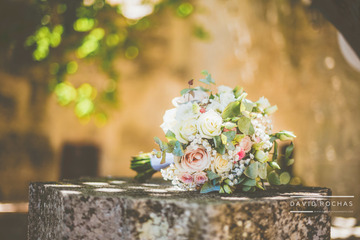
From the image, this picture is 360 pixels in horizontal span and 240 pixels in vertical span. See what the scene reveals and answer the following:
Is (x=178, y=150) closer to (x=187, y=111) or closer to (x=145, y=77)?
(x=187, y=111)

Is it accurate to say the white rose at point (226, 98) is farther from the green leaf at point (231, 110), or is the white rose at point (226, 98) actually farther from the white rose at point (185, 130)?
the white rose at point (185, 130)

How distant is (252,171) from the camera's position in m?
1.84

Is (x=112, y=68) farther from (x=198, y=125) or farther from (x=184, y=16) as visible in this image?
(x=198, y=125)

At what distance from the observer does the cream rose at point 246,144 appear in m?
1.84

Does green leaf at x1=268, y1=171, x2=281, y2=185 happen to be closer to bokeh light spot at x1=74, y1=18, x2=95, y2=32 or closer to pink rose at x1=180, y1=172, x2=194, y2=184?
pink rose at x1=180, y1=172, x2=194, y2=184

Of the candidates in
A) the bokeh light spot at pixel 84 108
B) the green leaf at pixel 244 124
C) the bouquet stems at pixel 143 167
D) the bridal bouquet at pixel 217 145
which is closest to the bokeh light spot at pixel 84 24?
the bokeh light spot at pixel 84 108

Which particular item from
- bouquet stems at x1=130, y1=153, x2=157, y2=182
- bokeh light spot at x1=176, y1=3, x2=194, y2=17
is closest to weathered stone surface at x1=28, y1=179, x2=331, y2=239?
bouquet stems at x1=130, y1=153, x2=157, y2=182

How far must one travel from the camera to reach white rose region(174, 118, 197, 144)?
1799 mm

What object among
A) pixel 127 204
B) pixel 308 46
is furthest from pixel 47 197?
pixel 308 46

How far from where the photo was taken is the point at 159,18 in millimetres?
6148

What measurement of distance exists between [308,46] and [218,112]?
4540mm

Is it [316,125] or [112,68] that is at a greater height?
[112,68]

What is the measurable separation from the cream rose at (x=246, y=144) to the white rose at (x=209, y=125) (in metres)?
0.13

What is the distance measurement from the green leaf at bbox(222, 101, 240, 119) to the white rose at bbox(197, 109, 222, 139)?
0.20 ft
